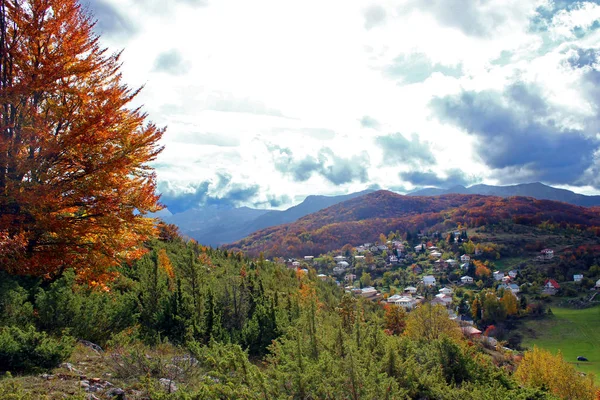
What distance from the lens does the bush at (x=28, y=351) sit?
5836mm

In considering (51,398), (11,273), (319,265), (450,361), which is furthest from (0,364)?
(319,265)

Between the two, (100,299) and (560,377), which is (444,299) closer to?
(560,377)

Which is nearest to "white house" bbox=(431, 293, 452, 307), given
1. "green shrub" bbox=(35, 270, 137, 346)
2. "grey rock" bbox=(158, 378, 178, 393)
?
"green shrub" bbox=(35, 270, 137, 346)

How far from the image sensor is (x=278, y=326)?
1260 centimetres

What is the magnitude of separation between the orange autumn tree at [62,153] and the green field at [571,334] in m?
63.3

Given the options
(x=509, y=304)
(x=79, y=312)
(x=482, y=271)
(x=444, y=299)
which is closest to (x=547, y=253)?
(x=482, y=271)

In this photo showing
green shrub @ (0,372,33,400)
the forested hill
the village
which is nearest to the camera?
green shrub @ (0,372,33,400)

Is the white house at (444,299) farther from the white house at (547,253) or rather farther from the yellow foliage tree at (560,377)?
the yellow foliage tree at (560,377)

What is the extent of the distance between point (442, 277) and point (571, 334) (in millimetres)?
47789

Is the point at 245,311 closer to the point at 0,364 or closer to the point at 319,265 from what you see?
the point at 0,364

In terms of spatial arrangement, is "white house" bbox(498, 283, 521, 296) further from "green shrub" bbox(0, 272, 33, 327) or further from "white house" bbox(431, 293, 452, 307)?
"green shrub" bbox(0, 272, 33, 327)

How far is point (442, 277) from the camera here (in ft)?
361

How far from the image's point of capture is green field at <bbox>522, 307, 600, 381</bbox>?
54781mm

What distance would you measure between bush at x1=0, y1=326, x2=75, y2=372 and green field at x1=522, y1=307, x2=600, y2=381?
210ft
